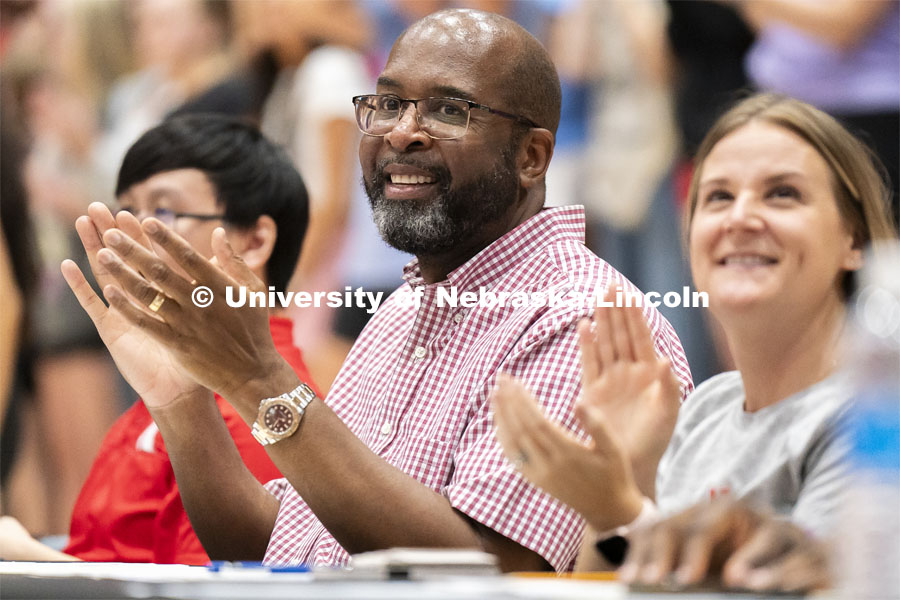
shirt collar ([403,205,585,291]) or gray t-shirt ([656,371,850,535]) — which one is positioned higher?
shirt collar ([403,205,585,291])

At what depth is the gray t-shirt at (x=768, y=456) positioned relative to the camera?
1.19 meters

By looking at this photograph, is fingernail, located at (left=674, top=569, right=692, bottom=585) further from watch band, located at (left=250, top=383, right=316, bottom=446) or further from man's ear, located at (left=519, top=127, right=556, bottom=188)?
man's ear, located at (left=519, top=127, right=556, bottom=188)

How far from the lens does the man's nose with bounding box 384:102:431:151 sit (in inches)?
67.4

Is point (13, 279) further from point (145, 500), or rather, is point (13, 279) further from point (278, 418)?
point (278, 418)

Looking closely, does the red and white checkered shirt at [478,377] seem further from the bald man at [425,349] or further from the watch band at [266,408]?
the watch band at [266,408]

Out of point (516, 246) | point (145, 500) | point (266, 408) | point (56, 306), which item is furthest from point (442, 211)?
point (56, 306)

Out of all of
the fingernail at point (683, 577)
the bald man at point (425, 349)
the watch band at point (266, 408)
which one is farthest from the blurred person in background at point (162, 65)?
the fingernail at point (683, 577)

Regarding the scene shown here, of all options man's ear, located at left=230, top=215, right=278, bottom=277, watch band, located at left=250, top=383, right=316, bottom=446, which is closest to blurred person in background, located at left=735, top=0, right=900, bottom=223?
man's ear, located at left=230, top=215, right=278, bottom=277

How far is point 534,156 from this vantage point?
181 centimetres

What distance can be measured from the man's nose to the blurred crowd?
1.15 ft

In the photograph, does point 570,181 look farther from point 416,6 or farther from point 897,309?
Answer: point 897,309

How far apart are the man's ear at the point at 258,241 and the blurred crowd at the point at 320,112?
4.5 inches

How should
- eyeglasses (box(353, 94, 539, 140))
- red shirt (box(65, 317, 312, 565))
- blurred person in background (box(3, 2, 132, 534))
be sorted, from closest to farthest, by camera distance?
eyeglasses (box(353, 94, 539, 140)) < red shirt (box(65, 317, 312, 565)) < blurred person in background (box(3, 2, 132, 534))

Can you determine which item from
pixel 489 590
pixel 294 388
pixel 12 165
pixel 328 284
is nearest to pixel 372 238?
pixel 328 284
